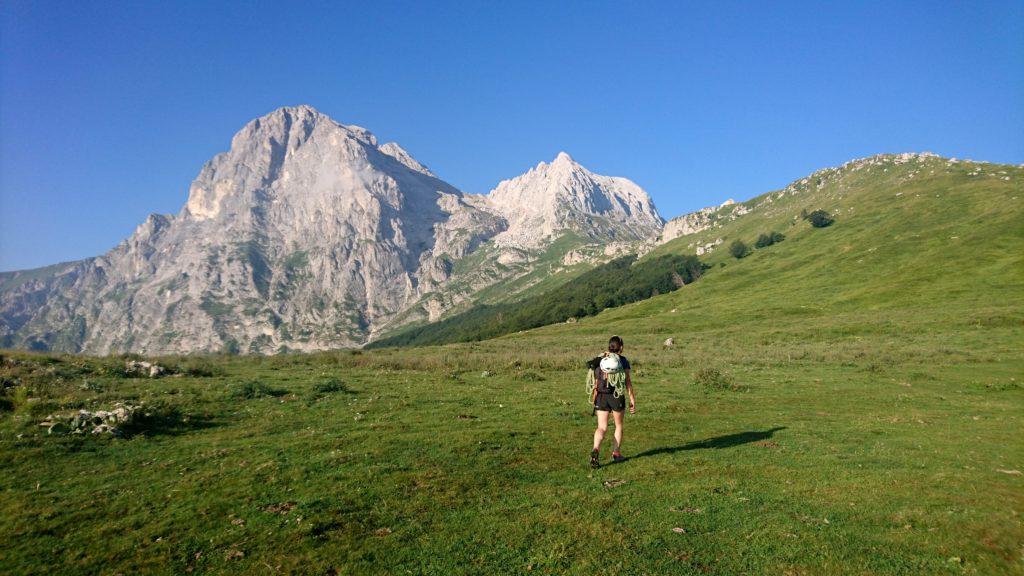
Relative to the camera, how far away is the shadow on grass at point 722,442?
722 inches

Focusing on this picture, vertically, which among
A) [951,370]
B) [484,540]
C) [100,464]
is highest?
[100,464]

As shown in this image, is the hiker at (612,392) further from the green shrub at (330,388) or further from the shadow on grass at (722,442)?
the green shrub at (330,388)

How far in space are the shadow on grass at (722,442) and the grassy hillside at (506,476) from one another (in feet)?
0.58

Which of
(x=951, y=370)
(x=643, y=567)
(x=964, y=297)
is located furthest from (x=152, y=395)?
(x=964, y=297)

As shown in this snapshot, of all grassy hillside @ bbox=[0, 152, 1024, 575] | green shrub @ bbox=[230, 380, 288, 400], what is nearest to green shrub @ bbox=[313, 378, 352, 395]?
grassy hillside @ bbox=[0, 152, 1024, 575]

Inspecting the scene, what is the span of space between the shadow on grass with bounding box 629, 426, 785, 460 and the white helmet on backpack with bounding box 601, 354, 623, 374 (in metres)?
3.21

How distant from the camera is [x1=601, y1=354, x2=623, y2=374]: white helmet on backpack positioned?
17.3 m

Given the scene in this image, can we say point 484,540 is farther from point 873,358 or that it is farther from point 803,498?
point 873,358

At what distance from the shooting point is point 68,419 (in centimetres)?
1905

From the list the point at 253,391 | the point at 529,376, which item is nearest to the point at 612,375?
the point at 253,391

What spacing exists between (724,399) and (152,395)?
3222cm

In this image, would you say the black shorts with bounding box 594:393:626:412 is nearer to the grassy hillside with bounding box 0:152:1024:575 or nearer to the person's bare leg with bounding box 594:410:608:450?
the person's bare leg with bounding box 594:410:608:450

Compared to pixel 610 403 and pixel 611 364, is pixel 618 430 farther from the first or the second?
pixel 611 364

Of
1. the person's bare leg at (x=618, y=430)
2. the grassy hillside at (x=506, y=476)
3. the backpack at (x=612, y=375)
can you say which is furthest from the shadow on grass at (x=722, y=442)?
the backpack at (x=612, y=375)
